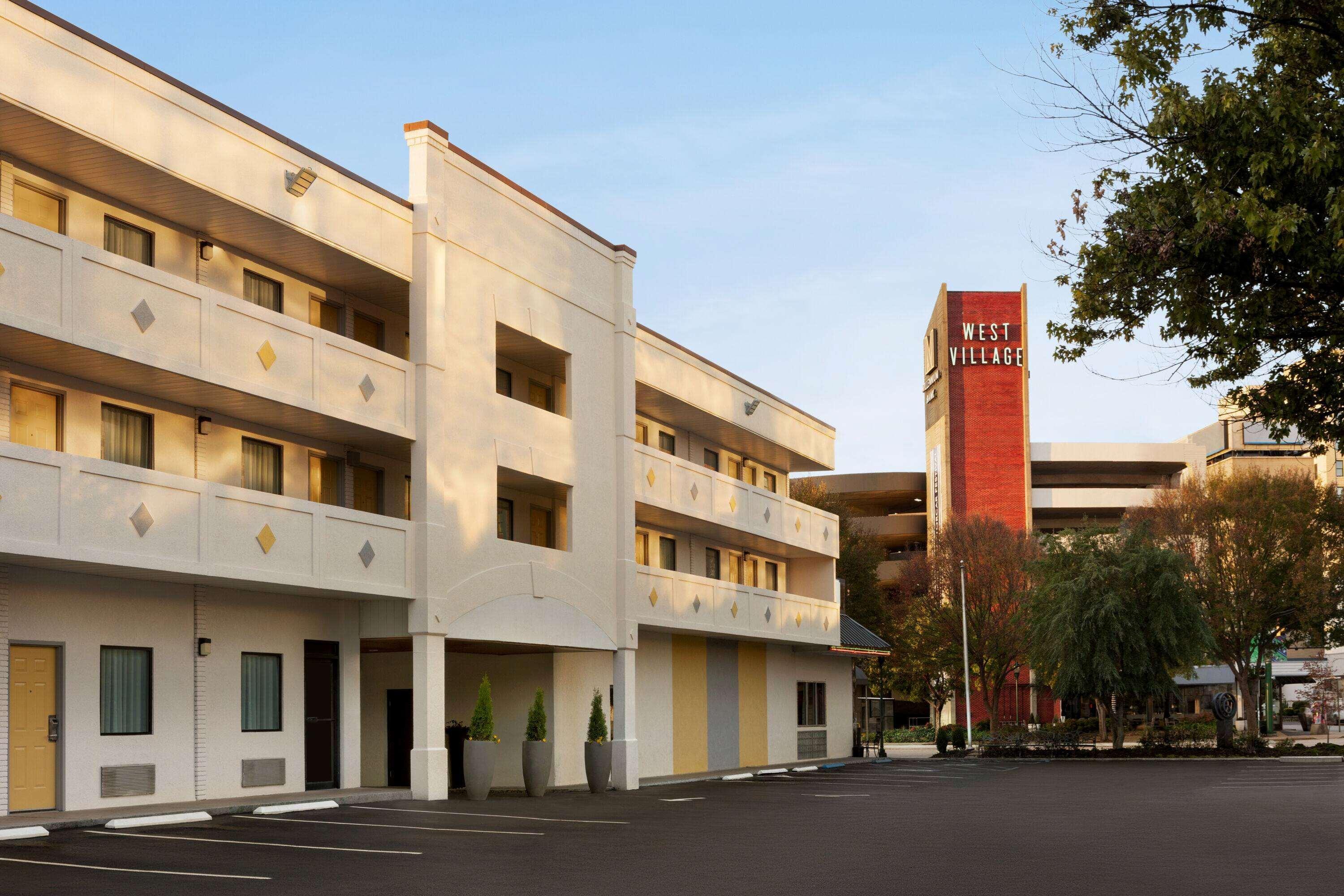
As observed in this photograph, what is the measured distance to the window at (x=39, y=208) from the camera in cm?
1977

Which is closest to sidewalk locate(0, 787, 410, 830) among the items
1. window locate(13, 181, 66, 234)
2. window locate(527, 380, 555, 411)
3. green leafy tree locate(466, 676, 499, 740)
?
green leafy tree locate(466, 676, 499, 740)

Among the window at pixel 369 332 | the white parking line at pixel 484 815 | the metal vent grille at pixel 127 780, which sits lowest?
the white parking line at pixel 484 815

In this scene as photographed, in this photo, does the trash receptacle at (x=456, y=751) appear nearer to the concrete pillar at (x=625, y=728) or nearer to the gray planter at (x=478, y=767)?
the concrete pillar at (x=625, y=728)

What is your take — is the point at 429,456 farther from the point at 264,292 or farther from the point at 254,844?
the point at 254,844

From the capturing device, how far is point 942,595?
7038 cm

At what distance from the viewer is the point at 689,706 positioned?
38.1 meters

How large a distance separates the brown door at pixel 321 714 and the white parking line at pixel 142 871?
10635 mm

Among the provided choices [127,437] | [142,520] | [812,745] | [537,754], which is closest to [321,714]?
[537,754]

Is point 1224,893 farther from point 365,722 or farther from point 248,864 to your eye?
point 365,722

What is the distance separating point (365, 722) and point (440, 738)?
5.43m

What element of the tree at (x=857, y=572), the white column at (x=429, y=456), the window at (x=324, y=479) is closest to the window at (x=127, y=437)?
the window at (x=324, y=479)

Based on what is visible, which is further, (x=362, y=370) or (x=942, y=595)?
(x=942, y=595)

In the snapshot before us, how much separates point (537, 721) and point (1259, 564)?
36997 millimetres

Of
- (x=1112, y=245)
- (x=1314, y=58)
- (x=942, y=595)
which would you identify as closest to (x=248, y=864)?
(x=1112, y=245)
